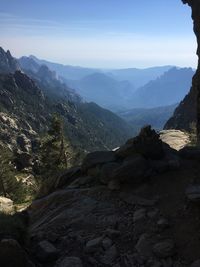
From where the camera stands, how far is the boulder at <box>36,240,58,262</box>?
1305 centimetres

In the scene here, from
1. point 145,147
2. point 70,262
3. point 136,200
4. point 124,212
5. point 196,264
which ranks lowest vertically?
point 70,262

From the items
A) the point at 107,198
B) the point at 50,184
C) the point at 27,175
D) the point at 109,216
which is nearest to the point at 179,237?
the point at 109,216

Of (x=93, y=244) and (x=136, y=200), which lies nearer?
(x=93, y=244)

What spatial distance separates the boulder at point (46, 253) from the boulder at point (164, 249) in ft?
10.6

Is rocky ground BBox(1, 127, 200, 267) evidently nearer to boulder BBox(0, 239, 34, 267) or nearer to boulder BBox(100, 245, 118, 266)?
boulder BBox(100, 245, 118, 266)

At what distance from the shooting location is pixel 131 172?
18031mm

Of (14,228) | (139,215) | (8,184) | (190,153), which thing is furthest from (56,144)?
(14,228)

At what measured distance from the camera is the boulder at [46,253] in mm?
13047

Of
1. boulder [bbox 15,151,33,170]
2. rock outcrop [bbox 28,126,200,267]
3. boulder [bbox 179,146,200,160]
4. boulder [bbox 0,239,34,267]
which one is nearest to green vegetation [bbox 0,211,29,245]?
rock outcrop [bbox 28,126,200,267]

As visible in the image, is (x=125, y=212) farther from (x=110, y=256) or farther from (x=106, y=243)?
(x=110, y=256)

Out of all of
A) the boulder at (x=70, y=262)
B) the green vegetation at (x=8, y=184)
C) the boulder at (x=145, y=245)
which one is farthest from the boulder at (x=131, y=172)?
the green vegetation at (x=8, y=184)

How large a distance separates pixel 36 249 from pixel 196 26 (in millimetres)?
26226

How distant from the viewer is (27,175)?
113 meters

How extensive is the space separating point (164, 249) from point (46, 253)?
3766 millimetres
